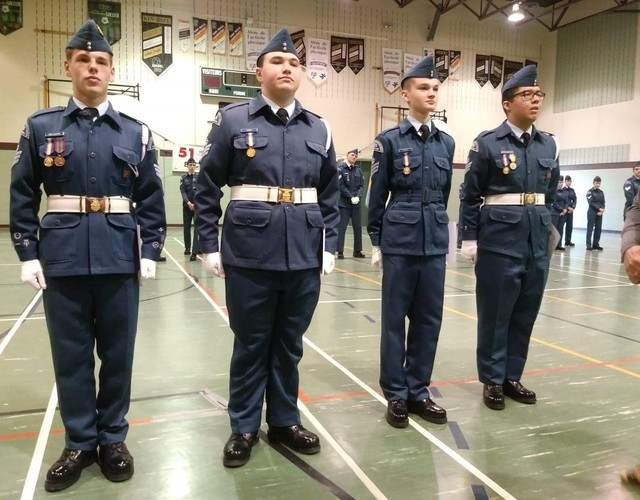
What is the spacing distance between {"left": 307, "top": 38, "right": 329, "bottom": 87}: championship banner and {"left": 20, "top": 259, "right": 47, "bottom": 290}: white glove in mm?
15533

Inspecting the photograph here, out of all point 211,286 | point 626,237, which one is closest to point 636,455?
point 626,237

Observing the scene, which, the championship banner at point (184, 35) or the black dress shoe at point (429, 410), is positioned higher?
the championship banner at point (184, 35)

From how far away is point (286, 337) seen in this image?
2643 mm

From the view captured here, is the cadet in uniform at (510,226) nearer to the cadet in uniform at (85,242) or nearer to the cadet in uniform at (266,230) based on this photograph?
the cadet in uniform at (266,230)

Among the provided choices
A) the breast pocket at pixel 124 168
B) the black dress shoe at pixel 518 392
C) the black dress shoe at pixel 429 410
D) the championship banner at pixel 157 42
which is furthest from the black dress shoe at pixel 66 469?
the championship banner at pixel 157 42

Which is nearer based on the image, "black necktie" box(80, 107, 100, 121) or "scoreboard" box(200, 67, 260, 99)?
"black necktie" box(80, 107, 100, 121)

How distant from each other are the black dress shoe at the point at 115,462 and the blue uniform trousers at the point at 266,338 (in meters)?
0.51

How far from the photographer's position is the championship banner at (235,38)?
52.5ft

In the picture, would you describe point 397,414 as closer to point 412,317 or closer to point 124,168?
point 412,317

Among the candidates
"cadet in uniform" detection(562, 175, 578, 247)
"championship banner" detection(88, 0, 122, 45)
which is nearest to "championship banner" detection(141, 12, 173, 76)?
"championship banner" detection(88, 0, 122, 45)

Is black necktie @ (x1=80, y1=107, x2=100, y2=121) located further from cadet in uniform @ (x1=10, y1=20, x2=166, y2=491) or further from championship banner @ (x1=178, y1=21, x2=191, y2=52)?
championship banner @ (x1=178, y1=21, x2=191, y2=52)

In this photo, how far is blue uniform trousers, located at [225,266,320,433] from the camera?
Answer: 2529 mm

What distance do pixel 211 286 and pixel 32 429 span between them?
4.22 meters

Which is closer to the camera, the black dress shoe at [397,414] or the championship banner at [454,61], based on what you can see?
the black dress shoe at [397,414]
